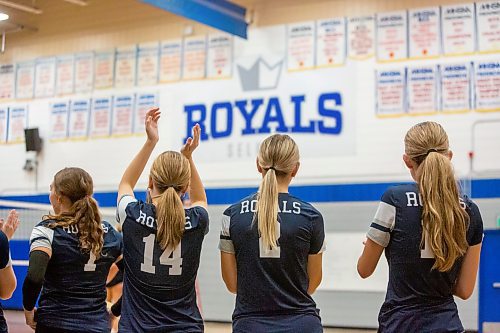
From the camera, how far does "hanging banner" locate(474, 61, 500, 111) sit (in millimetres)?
8680

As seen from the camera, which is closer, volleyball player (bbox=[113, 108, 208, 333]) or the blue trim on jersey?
volleyball player (bbox=[113, 108, 208, 333])

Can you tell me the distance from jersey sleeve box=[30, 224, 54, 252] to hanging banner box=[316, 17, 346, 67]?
7.03 m

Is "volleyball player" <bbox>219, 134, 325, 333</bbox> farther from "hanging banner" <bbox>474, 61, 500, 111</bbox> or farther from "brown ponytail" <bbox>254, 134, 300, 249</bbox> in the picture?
Answer: "hanging banner" <bbox>474, 61, 500, 111</bbox>

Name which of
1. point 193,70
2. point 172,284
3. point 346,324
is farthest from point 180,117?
point 172,284

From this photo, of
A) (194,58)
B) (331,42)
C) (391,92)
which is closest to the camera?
(391,92)

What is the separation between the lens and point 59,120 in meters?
12.0

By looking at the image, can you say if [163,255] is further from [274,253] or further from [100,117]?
[100,117]

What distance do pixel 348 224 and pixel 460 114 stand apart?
208 centimetres

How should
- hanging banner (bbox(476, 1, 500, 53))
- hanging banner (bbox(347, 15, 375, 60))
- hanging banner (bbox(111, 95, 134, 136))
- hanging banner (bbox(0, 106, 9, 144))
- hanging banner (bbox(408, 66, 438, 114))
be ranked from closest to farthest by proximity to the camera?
1. hanging banner (bbox(476, 1, 500, 53))
2. hanging banner (bbox(408, 66, 438, 114))
3. hanging banner (bbox(347, 15, 375, 60))
4. hanging banner (bbox(111, 95, 134, 136))
5. hanging banner (bbox(0, 106, 9, 144))

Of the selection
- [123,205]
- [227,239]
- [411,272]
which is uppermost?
[123,205]

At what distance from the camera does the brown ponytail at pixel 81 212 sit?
10.7ft

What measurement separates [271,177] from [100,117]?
29.7ft

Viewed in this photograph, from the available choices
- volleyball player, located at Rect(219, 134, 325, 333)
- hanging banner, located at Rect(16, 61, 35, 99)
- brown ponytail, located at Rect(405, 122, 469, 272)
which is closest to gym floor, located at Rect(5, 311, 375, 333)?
hanging banner, located at Rect(16, 61, 35, 99)

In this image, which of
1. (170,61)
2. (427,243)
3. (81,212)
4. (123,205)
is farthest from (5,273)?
(170,61)
